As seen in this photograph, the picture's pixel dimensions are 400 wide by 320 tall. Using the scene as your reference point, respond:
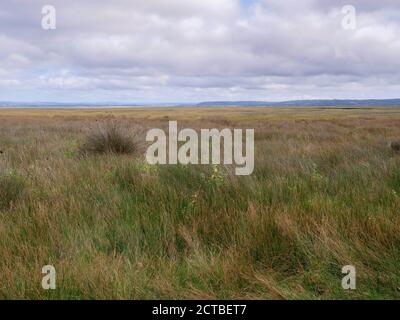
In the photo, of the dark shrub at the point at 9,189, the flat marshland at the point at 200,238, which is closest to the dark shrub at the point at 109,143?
the flat marshland at the point at 200,238

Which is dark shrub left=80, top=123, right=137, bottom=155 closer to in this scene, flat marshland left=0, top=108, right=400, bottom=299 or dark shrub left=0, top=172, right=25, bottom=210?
flat marshland left=0, top=108, right=400, bottom=299

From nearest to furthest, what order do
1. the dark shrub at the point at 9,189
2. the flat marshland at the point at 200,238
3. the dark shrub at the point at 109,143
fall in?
the flat marshland at the point at 200,238
the dark shrub at the point at 9,189
the dark shrub at the point at 109,143

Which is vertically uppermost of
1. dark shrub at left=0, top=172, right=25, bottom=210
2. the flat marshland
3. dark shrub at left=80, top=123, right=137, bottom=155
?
dark shrub at left=80, top=123, right=137, bottom=155

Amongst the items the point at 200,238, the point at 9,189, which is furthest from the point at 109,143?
the point at 200,238

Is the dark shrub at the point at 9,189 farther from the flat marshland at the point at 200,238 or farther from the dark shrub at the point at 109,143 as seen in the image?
the dark shrub at the point at 109,143

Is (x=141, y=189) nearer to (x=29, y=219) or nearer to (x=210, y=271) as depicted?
(x=29, y=219)

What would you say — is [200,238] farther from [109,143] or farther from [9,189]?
[109,143]

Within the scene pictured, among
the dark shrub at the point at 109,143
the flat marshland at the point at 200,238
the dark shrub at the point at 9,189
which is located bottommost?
the flat marshland at the point at 200,238

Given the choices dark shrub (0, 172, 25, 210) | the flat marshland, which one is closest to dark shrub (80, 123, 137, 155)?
the flat marshland

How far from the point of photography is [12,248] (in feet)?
10.8

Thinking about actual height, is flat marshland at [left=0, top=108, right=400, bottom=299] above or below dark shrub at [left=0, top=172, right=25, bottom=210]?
below

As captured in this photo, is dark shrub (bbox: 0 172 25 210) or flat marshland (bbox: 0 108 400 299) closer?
flat marshland (bbox: 0 108 400 299)

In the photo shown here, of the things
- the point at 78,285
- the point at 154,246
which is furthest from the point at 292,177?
the point at 78,285
